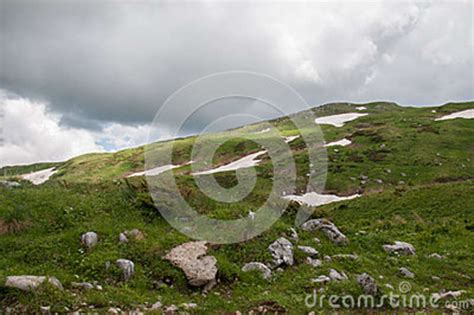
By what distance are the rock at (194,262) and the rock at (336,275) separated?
4.25 metres

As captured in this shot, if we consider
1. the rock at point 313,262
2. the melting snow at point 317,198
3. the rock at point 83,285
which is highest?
the melting snow at point 317,198

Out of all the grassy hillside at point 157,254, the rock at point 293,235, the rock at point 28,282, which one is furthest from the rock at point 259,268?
the rock at point 28,282

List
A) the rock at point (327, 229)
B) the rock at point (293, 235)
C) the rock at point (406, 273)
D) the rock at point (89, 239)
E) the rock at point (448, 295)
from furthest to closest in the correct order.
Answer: the rock at point (327, 229), the rock at point (293, 235), the rock at point (406, 273), the rock at point (89, 239), the rock at point (448, 295)

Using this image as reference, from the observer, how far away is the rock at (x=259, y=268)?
44.0 ft

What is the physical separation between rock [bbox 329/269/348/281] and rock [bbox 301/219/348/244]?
4201mm

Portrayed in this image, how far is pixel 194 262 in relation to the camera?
42.6 ft

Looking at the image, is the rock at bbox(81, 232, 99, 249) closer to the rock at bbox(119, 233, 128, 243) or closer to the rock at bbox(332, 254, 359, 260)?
the rock at bbox(119, 233, 128, 243)

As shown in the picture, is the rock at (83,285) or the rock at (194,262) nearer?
the rock at (83,285)

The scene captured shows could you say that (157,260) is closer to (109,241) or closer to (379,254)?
(109,241)

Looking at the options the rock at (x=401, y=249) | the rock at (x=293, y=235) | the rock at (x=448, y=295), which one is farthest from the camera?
the rock at (x=401, y=249)

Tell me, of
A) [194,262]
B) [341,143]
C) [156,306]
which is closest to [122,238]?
[194,262]

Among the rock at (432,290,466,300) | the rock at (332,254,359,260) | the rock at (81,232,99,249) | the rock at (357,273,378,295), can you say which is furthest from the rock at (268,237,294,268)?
the rock at (81,232,99,249)

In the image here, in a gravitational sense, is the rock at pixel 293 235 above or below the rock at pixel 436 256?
above

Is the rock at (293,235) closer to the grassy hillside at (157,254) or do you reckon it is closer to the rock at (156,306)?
the grassy hillside at (157,254)
